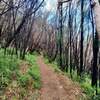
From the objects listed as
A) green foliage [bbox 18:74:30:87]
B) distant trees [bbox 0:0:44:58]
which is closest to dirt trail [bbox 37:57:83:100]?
green foliage [bbox 18:74:30:87]

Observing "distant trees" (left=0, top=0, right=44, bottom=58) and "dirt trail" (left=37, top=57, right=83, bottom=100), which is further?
"distant trees" (left=0, top=0, right=44, bottom=58)

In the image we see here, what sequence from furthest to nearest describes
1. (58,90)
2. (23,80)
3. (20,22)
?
(20,22) < (23,80) < (58,90)

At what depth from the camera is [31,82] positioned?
14141 mm

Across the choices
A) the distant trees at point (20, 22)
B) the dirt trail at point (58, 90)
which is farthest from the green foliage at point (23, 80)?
the distant trees at point (20, 22)

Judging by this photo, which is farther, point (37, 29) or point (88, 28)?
point (37, 29)

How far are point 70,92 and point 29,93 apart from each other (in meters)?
2.01

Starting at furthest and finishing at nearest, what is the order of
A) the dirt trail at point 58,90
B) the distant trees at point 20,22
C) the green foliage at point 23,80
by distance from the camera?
1. the distant trees at point 20,22
2. the green foliage at point 23,80
3. the dirt trail at point 58,90

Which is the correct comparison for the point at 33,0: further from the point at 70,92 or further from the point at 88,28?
the point at 88,28

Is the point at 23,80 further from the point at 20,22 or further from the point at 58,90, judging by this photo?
the point at 20,22

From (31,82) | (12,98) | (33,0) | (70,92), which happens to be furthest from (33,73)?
(33,0)

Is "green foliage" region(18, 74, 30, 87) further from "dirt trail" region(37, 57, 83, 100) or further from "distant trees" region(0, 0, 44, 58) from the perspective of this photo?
"distant trees" region(0, 0, 44, 58)

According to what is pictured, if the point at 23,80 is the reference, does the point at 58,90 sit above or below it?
below

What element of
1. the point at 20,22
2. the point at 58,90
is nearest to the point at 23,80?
the point at 58,90

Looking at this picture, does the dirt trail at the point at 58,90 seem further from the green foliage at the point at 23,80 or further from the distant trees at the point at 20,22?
the distant trees at the point at 20,22
